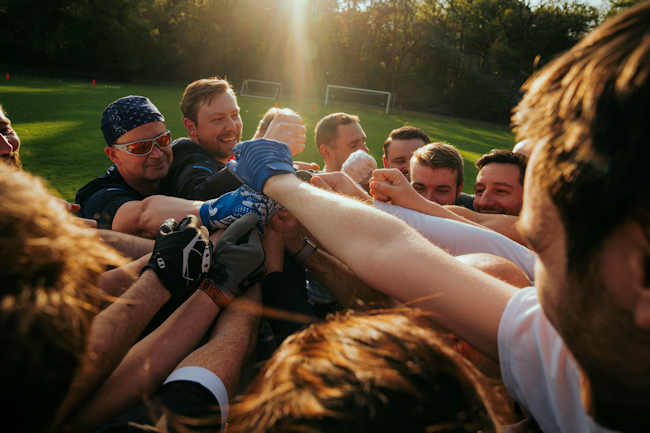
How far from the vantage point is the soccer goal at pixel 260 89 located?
36062 millimetres

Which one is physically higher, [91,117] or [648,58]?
[648,58]

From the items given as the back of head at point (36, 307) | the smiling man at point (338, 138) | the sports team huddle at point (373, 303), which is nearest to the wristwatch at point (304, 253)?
the sports team huddle at point (373, 303)

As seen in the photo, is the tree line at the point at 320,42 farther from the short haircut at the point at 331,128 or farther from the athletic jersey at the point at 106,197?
the athletic jersey at the point at 106,197

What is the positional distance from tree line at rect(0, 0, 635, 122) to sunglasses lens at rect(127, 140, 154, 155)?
38.7 meters

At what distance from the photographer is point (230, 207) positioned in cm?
214

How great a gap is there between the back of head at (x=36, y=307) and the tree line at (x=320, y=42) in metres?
40.8

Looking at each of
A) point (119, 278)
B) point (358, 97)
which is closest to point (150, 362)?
point (119, 278)

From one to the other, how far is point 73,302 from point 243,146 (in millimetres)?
1529

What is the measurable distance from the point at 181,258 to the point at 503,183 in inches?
119

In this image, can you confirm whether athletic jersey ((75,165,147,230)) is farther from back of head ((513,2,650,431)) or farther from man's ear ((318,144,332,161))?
back of head ((513,2,650,431))

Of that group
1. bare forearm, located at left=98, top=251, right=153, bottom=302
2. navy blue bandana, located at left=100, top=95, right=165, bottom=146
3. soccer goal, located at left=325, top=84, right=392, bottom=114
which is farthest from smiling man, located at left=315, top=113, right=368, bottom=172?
soccer goal, located at left=325, top=84, right=392, bottom=114

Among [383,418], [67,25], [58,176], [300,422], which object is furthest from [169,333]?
[67,25]

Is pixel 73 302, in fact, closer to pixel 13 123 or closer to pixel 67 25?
pixel 13 123

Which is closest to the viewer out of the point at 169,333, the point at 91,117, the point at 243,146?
the point at 169,333
